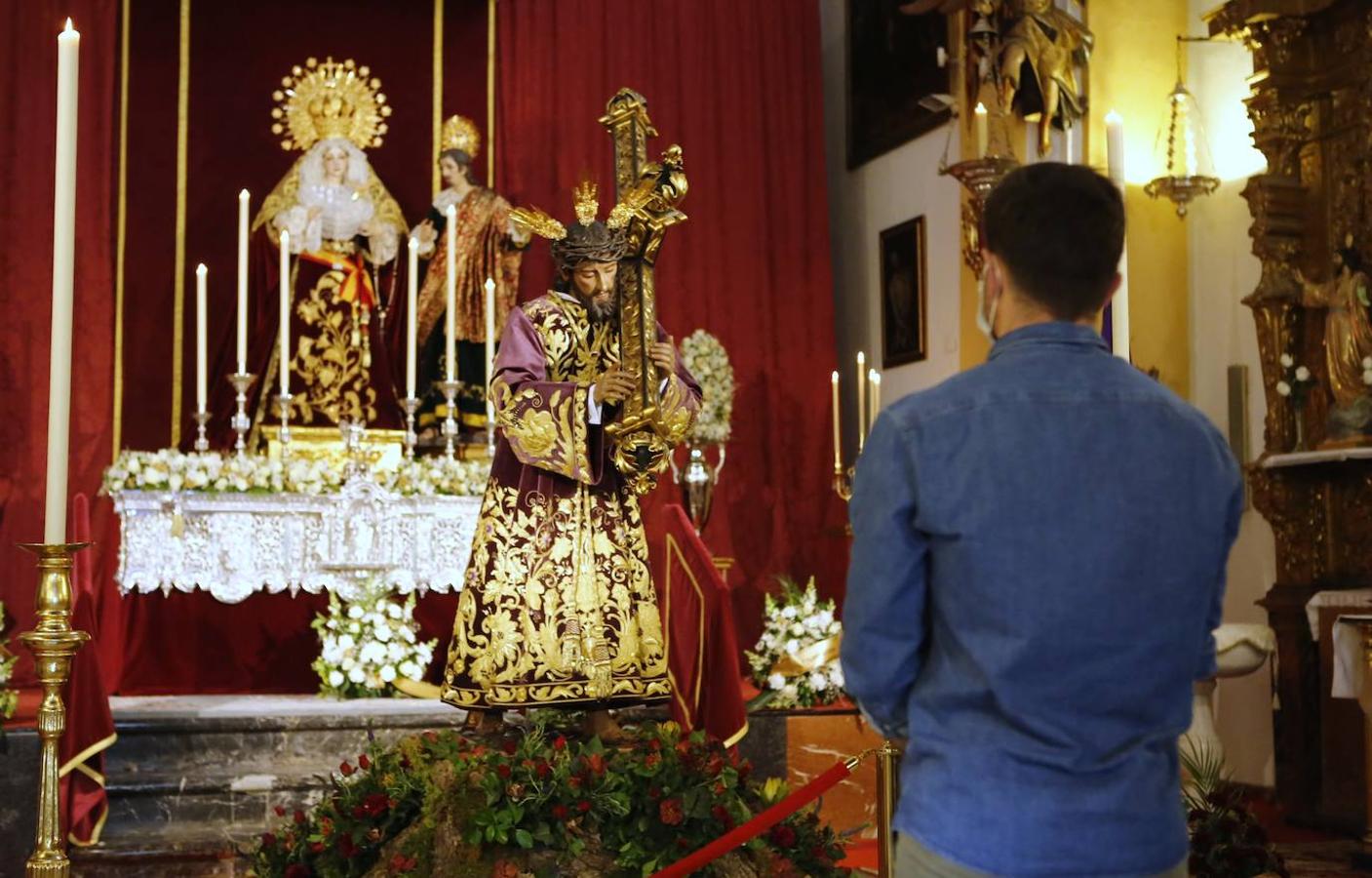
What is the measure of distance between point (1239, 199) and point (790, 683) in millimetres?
3698

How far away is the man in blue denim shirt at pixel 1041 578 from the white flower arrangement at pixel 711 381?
6659mm

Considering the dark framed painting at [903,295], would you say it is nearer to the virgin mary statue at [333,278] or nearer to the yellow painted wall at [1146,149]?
the yellow painted wall at [1146,149]

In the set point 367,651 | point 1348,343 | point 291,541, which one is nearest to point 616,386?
point 367,651

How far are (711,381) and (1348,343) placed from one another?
3.40 metres

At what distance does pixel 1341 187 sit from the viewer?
307 inches

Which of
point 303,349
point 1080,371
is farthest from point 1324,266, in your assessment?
point 1080,371

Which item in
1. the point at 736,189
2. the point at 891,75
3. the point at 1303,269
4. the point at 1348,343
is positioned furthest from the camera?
the point at 736,189

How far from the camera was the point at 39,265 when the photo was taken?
867 cm

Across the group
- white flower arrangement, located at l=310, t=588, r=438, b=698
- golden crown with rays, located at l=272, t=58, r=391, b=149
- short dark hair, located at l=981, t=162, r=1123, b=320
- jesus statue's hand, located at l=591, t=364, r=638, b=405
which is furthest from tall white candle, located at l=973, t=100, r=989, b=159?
short dark hair, located at l=981, t=162, r=1123, b=320

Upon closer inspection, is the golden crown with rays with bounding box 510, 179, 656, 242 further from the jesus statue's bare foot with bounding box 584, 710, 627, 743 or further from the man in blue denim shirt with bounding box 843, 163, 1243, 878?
the man in blue denim shirt with bounding box 843, 163, 1243, 878

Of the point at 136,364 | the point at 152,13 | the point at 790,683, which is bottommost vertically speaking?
the point at 790,683

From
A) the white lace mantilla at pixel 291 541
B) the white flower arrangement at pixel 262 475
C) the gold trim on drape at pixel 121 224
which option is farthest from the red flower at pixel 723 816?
the gold trim on drape at pixel 121 224

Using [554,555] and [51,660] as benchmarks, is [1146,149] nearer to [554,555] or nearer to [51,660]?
[554,555]

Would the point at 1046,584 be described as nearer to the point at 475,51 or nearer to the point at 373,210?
the point at 373,210
